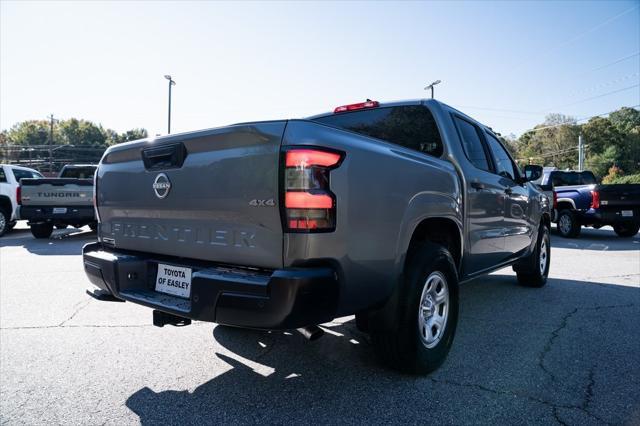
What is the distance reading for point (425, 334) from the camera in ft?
8.98

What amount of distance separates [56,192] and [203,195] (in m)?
9.43

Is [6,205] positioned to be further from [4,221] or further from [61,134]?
[61,134]

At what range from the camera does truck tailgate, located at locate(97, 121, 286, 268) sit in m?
2.04

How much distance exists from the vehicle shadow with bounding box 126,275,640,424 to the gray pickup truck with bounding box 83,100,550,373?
29 centimetres

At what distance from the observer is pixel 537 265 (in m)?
5.24

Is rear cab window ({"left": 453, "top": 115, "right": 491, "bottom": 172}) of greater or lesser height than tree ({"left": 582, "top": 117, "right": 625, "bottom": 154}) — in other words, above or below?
below

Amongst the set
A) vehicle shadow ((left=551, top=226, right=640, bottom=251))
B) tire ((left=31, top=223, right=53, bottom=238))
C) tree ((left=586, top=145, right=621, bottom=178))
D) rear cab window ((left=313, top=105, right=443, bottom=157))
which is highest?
tree ((left=586, top=145, right=621, bottom=178))

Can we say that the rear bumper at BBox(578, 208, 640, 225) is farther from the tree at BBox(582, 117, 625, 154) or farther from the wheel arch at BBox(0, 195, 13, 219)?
the tree at BBox(582, 117, 625, 154)

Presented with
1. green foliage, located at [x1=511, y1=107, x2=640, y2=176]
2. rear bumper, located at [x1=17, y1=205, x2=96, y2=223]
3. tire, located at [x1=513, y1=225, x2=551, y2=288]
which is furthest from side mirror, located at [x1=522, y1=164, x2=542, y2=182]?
green foliage, located at [x1=511, y1=107, x2=640, y2=176]

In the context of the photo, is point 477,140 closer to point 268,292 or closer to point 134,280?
point 268,292

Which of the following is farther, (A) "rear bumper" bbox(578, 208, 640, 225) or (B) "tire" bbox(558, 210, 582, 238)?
(B) "tire" bbox(558, 210, 582, 238)

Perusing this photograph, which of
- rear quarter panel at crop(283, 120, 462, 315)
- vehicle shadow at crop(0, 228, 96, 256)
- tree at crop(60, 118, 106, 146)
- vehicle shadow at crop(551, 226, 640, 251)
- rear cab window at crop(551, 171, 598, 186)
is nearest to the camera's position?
rear quarter panel at crop(283, 120, 462, 315)

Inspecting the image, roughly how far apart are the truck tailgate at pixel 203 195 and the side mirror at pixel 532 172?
3852 millimetres

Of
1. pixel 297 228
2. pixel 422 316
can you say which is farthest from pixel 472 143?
pixel 297 228
